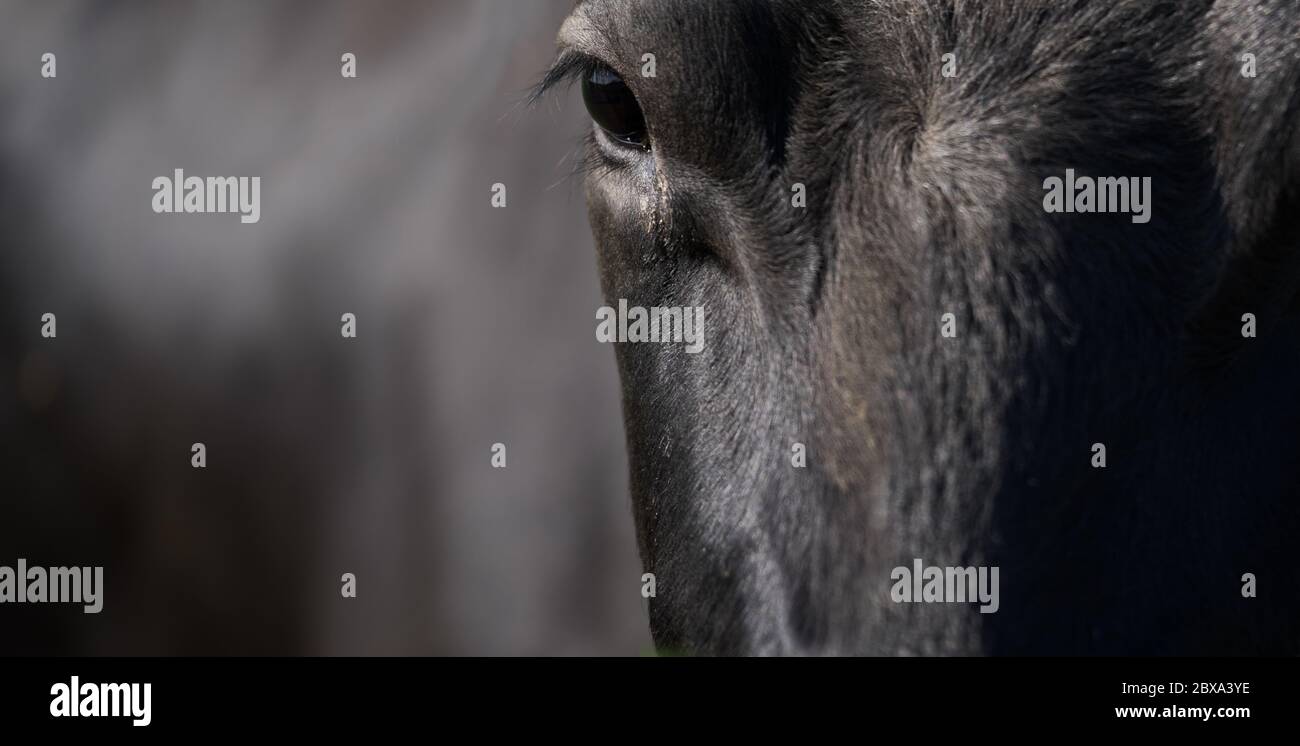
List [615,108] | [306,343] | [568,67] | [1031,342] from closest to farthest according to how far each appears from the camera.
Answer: [1031,342]
[615,108]
[568,67]
[306,343]

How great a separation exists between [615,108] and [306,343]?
10.7 feet

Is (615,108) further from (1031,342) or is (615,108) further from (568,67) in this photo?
(1031,342)

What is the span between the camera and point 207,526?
6160mm

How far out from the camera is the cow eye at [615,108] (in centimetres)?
292

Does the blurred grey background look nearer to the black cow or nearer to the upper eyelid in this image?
the upper eyelid

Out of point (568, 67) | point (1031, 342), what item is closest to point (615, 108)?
point (568, 67)

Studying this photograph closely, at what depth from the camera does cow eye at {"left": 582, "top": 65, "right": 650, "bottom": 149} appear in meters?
2.92

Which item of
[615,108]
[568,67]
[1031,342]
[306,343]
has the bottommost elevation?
[1031,342]

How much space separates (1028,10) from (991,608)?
1.05m

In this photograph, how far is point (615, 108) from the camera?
9.67 feet

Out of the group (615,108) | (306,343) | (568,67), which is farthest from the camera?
(306,343)
